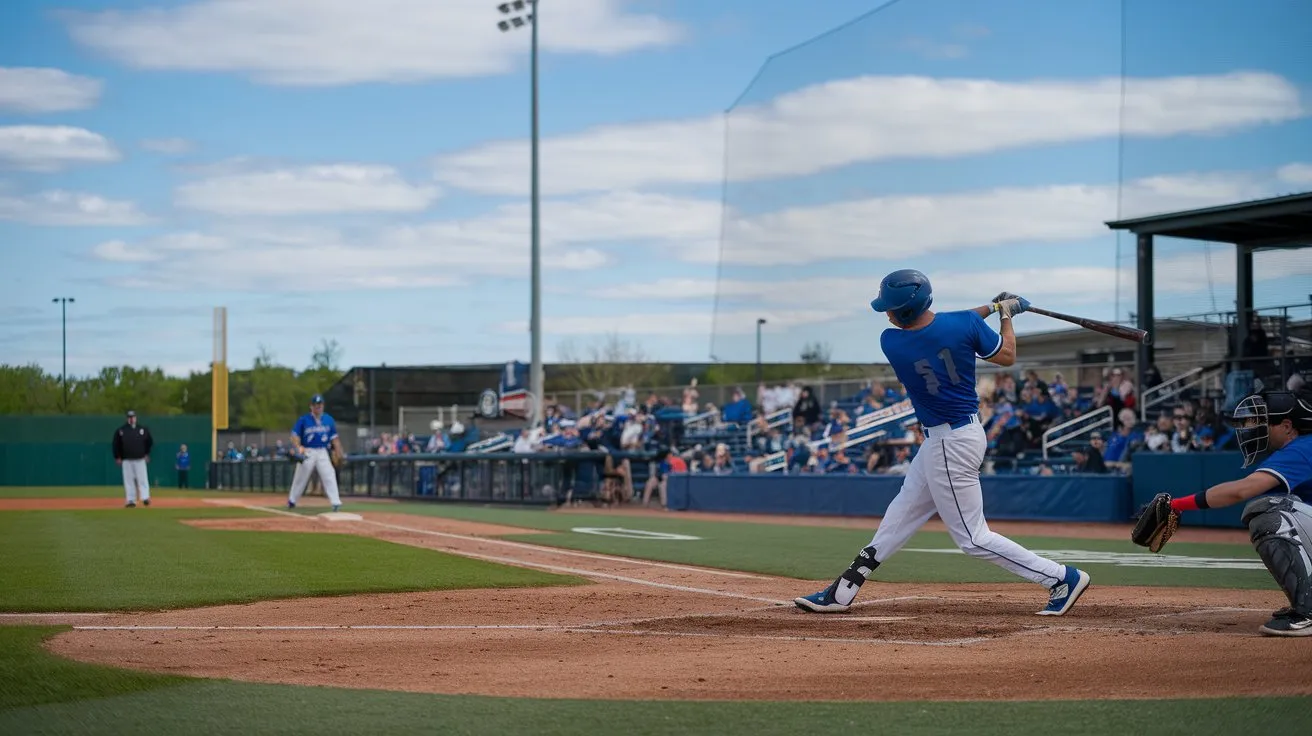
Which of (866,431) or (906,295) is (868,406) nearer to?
(866,431)

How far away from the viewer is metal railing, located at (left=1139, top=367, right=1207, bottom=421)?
76.7 feet

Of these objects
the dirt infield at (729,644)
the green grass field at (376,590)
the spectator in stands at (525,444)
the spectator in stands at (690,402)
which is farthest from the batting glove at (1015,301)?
the spectator in stands at (690,402)

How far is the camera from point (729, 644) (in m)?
6.63

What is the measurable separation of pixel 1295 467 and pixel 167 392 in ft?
224

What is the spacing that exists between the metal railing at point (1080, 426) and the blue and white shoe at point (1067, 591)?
16.7 metres

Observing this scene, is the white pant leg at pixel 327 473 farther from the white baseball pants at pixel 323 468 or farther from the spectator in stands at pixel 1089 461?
the spectator in stands at pixel 1089 461

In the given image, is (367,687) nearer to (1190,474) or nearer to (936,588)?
(936,588)

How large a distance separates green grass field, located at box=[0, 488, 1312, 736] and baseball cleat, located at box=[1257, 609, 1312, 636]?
189 centimetres

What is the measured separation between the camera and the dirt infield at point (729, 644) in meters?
5.30

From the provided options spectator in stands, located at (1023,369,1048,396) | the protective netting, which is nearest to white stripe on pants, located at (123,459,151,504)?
the protective netting

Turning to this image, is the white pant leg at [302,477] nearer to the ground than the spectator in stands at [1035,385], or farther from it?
nearer to the ground

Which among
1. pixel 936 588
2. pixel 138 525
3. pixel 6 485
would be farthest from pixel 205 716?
pixel 6 485

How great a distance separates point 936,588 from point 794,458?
18344mm

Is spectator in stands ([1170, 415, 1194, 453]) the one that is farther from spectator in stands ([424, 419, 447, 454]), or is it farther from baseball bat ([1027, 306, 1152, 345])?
spectator in stands ([424, 419, 447, 454])
